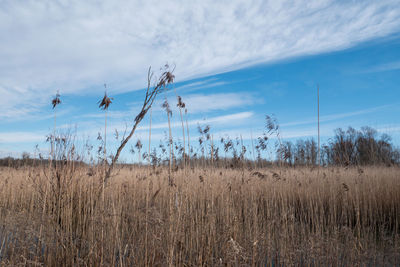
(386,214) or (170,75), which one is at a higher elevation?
(170,75)

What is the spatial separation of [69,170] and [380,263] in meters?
4.08

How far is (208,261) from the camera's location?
2473 mm

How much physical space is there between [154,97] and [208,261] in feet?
6.67

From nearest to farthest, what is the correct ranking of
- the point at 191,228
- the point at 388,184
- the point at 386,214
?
the point at 191,228, the point at 386,214, the point at 388,184

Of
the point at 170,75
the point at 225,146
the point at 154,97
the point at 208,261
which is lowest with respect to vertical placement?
the point at 208,261

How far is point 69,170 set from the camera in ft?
10.6

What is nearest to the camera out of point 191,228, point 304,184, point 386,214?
point 191,228

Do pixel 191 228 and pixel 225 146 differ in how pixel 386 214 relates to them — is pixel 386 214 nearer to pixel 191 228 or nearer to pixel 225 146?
pixel 225 146

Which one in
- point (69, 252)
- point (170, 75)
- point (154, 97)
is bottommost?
point (69, 252)

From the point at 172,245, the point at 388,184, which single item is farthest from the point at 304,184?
the point at 172,245

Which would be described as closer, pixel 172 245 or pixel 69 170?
pixel 172 245

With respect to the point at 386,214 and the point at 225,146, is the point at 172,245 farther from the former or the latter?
the point at 386,214

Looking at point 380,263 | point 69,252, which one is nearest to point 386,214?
point 380,263

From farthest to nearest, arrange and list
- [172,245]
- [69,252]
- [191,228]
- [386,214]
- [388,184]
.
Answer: [388,184]
[386,214]
[191,228]
[69,252]
[172,245]
